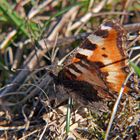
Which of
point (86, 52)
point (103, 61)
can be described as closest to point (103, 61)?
point (103, 61)

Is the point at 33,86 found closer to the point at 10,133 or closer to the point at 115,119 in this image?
the point at 10,133

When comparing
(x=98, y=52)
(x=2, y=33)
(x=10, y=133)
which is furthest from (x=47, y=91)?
(x=2, y=33)

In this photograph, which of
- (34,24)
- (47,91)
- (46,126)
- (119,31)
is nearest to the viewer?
(119,31)

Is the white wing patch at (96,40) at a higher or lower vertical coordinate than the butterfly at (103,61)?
higher

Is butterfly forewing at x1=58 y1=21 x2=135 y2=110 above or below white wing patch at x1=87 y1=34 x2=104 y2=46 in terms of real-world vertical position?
below

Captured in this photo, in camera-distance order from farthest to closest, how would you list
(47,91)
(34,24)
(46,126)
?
(34,24)
(47,91)
(46,126)

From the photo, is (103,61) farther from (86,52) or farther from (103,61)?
(86,52)

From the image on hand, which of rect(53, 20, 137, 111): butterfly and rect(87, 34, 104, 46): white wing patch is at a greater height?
rect(87, 34, 104, 46): white wing patch

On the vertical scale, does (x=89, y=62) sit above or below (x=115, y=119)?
above
